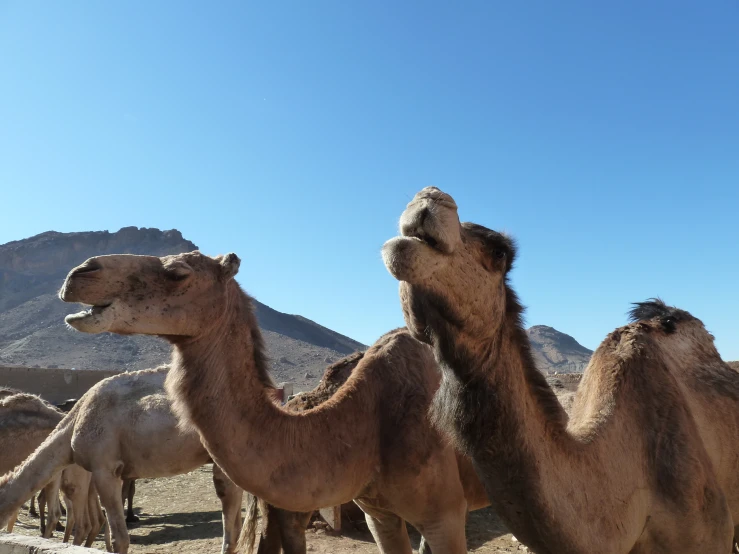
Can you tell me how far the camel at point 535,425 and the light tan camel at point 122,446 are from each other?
534 cm

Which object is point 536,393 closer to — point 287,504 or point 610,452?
point 610,452

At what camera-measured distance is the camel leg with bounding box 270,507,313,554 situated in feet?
16.4

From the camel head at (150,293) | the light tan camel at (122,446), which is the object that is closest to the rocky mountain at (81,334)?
the light tan camel at (122,446)

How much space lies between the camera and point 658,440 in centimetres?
321

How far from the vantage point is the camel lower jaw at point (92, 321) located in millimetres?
3459

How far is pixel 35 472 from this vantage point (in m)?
7.03

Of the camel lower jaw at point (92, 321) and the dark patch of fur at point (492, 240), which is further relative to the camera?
the camel lower jaw at point (92, 321)

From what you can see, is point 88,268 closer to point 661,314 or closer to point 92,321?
point 92,321

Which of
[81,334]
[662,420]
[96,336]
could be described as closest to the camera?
[662,420]

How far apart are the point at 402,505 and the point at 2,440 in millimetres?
7961

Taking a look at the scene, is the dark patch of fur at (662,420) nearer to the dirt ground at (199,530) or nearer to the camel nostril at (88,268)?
the camel nostril at (88,268)

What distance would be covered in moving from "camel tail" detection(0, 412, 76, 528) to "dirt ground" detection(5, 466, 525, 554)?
53.7 inches

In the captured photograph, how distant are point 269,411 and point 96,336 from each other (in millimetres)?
60126

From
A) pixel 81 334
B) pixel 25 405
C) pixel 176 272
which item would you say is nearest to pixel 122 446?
pixel 25 405
